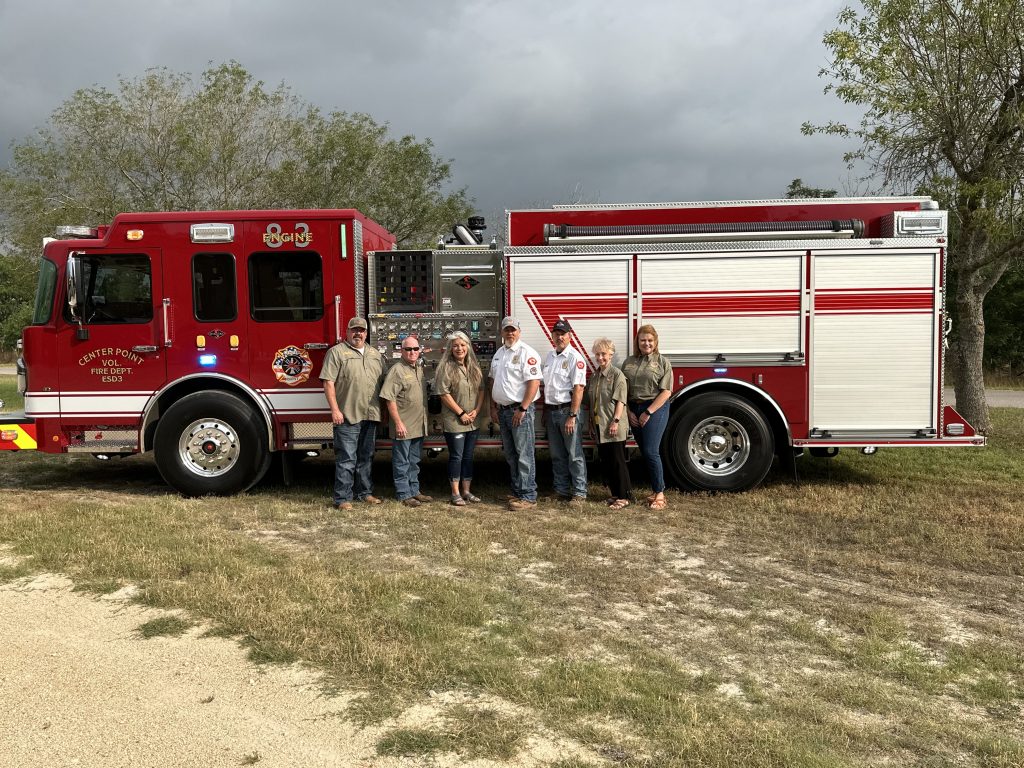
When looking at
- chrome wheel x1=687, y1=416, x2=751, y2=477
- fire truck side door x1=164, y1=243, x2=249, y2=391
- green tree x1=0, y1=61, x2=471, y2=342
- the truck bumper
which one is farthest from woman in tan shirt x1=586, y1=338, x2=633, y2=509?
green tree x1=0, y1=61, x2=471, y2=342

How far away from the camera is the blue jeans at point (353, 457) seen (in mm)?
7277

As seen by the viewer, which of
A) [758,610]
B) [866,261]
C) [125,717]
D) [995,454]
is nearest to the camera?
[125,717]

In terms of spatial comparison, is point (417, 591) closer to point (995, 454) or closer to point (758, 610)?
point (758, 610)

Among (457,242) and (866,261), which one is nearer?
(866,261)

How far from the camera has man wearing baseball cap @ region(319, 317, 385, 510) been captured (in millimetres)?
7207

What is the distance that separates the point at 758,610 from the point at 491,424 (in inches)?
141

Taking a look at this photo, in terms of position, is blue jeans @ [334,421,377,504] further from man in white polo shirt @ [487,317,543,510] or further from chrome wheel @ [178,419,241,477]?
man in white polo shirt @ [487,317,543,510]

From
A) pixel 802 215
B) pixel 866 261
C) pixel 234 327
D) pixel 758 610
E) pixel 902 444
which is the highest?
pixel 802 215

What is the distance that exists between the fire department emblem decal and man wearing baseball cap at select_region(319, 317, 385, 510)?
0.41m

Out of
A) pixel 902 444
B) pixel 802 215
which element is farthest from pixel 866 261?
pixel 902 444

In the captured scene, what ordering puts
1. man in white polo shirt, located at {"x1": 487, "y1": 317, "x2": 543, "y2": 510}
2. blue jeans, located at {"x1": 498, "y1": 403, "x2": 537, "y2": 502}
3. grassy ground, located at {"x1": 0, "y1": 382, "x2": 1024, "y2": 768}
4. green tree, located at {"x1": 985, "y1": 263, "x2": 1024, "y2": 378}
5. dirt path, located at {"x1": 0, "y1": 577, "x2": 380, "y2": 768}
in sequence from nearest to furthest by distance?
dirt path, located at {"x1": 0, "y1": 577, "x2": 380, "y2": 768} < grassy ground, located at {"x1": 0, "y1": 382, "x2": 1024, "y2": 768} < man in white polo shirt, located at {"x1": 487, "y1": 317, "x2": 543, "y2": 510} < blue jeans, located at {"x1": 498, "y1": 403, "x2": 537, "y2": 502} < green tree, located at {"x1": 985, "y1": 263, "x2": 1024, "y2": 378}

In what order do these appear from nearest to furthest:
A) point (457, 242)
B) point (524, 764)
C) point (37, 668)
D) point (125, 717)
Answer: point (524, 764) < point (125, 717) < point (37, 668) < point (457, 242)

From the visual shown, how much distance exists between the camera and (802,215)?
768 centimetres

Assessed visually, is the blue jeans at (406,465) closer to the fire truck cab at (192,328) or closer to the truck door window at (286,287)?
the fire truck cab at (192,328)
